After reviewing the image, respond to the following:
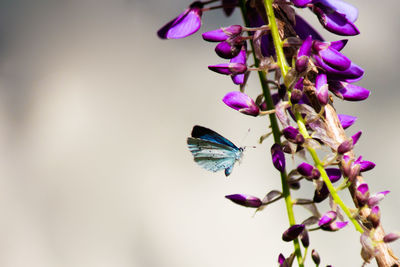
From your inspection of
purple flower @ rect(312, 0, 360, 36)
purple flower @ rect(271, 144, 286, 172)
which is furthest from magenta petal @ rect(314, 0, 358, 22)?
purple flower @ rect(271, 144, 286, 172)

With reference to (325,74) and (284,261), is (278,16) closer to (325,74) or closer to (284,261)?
(325,74)

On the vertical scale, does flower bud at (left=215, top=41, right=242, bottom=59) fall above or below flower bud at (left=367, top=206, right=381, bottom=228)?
above

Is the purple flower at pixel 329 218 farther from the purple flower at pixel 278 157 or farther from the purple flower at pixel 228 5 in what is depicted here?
the purple flower at pixel 228 5

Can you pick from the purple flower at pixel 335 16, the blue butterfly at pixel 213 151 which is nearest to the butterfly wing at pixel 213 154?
the blue butterfly at pixel 213 151

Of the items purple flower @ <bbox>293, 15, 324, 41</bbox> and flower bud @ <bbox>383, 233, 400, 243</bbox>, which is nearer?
flower bud @ <bbox>383, 233, 400, 243</bbox>

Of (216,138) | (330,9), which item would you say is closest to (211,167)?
(216,138)

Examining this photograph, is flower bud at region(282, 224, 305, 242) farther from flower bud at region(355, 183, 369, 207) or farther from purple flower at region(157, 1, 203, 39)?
purple flower at region(157, 1, 203, 39)
